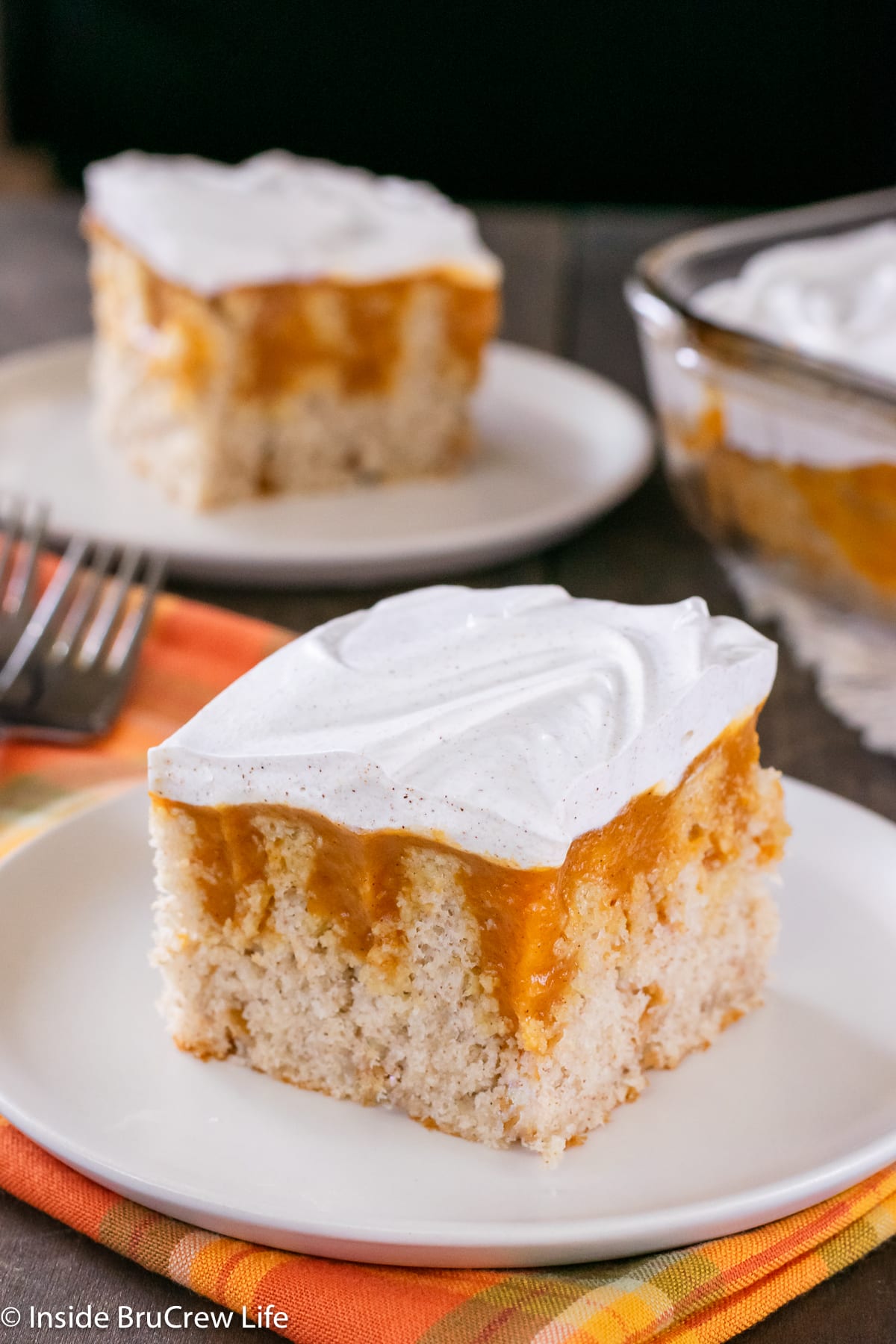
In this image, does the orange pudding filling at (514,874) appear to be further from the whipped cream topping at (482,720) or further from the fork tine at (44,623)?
the fork tine at (44,623)

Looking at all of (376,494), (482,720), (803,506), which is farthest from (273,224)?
(482,720)

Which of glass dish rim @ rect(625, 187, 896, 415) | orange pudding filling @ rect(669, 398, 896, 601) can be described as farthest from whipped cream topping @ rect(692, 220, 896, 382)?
orange pudding filling @ rect(669, 398, 896, 601)

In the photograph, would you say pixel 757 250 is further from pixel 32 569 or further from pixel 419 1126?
pixel 419 1126

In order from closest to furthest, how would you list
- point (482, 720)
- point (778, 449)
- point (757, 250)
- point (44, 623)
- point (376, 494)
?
point (482, 720) < point (44, 623) < point (778, 449) < point (376, 494) < point (757, 250)

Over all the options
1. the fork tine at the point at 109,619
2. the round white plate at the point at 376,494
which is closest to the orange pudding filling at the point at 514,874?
the fork tine at the point at 109,619

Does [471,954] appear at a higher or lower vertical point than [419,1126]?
higher

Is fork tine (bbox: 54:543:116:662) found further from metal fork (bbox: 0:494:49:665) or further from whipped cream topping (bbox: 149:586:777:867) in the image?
whipped cream topping (bbox: 149:586:777:867)

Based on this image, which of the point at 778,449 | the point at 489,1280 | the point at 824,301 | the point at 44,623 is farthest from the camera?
the point at 824,301
